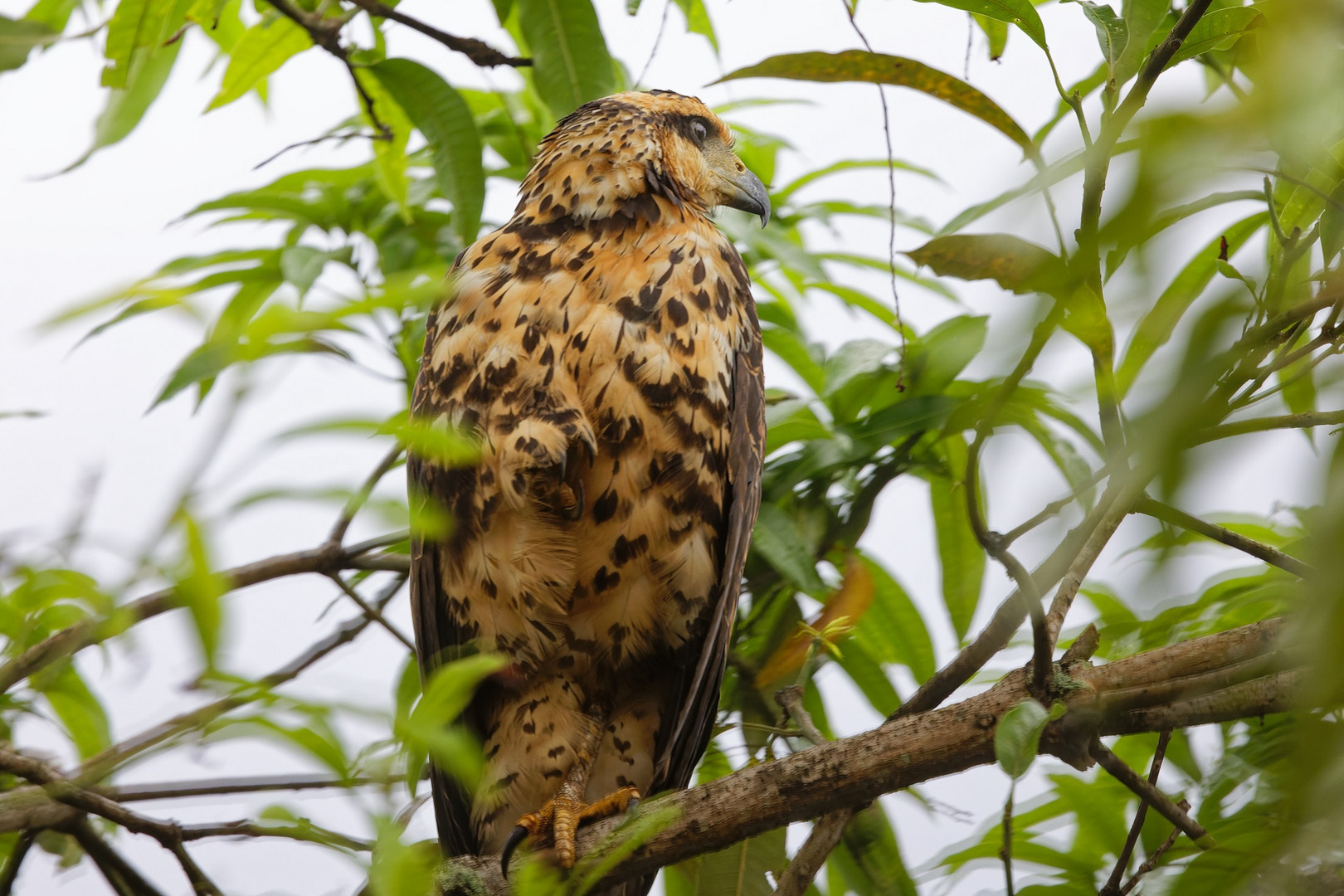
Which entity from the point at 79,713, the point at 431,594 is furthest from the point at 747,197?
the point at 79,713

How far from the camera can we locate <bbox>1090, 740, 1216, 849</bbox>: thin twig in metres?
1.23

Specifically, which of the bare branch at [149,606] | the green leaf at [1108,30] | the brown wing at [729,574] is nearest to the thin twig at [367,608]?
the bare branch at [149,606]

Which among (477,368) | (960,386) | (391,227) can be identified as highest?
(391,227)

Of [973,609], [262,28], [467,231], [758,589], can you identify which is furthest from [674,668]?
[262,28]

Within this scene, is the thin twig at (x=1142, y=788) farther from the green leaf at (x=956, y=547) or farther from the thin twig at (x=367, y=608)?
the thin twig at (x=367, y=608)

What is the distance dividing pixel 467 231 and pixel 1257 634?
58.1 inches

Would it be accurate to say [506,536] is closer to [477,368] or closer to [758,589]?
[477,368]

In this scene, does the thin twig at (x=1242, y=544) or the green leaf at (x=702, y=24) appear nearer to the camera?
the thin twig at (x=1242, y=544)

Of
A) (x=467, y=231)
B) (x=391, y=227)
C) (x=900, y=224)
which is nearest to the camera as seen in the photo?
(x=467, y=231)

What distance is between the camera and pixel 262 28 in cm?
217

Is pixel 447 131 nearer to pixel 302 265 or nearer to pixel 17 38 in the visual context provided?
pixel 302 265

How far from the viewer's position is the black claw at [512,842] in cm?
171

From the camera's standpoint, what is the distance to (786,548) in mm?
2031

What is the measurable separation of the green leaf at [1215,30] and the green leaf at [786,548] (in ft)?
3.59
